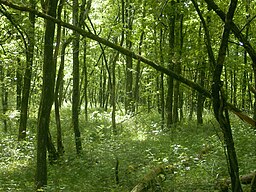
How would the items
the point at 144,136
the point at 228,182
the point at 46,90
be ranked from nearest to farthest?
the point at 228,182 → the point at 46,90 → the point at 144,136

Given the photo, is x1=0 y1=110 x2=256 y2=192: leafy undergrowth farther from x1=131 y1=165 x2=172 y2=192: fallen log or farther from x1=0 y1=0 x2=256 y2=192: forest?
x1=131 y1=165 x2=172 y2=192: fallen log

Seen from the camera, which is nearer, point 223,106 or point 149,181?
point 223,106

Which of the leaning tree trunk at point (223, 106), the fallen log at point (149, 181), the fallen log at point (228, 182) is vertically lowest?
the fallen log at point (149, 181)

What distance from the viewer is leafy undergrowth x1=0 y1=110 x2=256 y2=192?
8.49 metres

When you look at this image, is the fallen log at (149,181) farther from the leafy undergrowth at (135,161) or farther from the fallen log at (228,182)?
the fallen log at (228,182)

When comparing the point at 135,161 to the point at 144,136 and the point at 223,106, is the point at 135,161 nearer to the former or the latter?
the point at 144,136

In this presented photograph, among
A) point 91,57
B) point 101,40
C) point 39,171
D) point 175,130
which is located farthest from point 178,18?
point 91,57

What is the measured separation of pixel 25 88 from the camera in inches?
581

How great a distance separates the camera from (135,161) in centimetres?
1130

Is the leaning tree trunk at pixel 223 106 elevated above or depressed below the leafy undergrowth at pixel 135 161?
above

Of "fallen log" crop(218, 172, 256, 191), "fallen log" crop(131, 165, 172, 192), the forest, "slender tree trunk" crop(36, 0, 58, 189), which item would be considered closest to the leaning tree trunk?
the forest

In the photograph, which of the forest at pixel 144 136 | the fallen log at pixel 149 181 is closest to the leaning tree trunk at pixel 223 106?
the forest at pixel 144 136

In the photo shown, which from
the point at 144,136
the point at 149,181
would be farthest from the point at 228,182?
the point at 144,136

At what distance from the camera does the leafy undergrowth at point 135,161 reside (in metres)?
8.49
